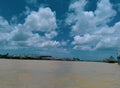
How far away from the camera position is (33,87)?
2377 cm

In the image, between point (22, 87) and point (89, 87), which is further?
point (89, 87)

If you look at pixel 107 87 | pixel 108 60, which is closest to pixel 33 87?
pixel 107 87

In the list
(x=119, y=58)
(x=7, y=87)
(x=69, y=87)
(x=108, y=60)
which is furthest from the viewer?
(x=108, y=60)

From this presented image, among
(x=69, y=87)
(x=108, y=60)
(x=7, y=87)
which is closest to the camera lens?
(x=7, y=87)

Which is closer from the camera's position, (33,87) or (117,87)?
(33,87)

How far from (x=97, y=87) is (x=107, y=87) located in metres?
0.98

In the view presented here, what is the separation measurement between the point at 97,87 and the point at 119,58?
98.9 meters

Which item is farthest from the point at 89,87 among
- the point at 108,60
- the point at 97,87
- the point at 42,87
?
the point at 108,60

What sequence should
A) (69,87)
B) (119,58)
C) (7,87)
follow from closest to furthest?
(7,87) < (69,87) < (119,58)

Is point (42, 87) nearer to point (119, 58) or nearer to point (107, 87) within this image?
point (107, 87)

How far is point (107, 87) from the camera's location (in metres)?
26.3

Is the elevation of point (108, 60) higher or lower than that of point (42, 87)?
higher

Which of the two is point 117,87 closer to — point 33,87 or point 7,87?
point 33,87

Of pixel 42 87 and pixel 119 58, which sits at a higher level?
pixel 119 58
